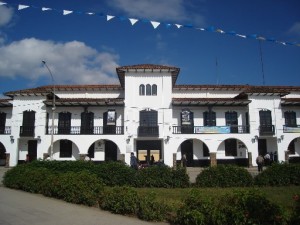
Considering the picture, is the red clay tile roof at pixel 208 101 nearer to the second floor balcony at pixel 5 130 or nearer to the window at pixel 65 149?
the window at pixel 65 149

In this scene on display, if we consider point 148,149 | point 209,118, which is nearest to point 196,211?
point 148,149

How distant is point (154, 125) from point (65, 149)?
9888mm

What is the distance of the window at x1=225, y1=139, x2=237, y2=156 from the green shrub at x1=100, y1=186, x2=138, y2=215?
73.2ft

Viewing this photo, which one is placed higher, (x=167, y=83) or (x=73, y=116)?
(x=167, y=83)

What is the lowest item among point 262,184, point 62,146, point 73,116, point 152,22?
point 262,184

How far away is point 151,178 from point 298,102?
22.8m

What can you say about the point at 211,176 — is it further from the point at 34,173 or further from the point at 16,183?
the point at 16,183

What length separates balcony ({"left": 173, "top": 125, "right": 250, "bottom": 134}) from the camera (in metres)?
29.0

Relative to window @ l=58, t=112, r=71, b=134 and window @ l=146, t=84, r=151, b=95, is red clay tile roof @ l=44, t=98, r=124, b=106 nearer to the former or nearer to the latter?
window @ l=58, t=112, r=71, b=134

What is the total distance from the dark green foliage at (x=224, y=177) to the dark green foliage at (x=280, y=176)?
697mm

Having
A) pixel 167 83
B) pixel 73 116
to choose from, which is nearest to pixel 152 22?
pixel 167 83

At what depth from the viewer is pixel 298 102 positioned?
99.7ft

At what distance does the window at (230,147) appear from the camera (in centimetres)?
3026

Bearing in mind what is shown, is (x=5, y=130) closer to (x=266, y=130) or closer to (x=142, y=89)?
(x=142, y=89)
